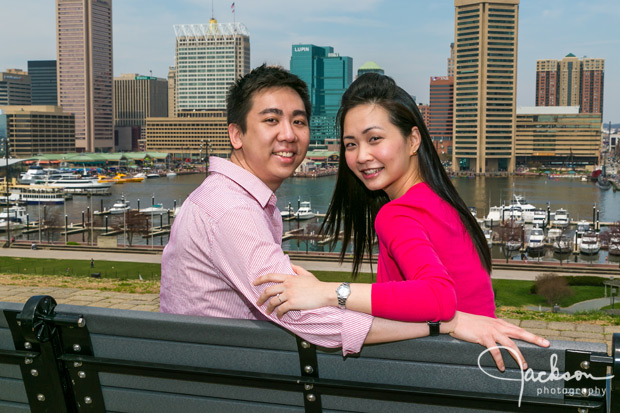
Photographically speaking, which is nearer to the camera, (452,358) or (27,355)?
(452,358)

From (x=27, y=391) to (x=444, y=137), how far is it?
135954 mm

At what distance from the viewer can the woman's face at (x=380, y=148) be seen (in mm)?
2441

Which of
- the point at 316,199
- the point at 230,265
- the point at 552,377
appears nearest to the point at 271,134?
the point at 230,265

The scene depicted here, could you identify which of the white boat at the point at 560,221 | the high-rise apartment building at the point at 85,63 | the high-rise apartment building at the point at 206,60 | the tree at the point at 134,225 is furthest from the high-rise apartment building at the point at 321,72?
the tree at the point at 134,225

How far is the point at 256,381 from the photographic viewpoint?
177cm

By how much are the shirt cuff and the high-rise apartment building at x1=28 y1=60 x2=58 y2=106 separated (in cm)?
19307

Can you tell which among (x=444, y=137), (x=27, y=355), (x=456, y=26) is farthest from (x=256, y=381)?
(x=444, y=137)

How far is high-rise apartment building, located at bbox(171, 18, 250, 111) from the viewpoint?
146250mm

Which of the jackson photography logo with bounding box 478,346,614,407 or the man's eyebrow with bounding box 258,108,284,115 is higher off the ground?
the man's eyebrow with bounding box 258,108,284,115

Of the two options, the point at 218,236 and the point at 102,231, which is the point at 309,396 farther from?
the point at 102,231

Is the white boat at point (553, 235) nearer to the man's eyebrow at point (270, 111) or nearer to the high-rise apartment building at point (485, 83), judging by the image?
the man's eyebrow at point (270, 111)

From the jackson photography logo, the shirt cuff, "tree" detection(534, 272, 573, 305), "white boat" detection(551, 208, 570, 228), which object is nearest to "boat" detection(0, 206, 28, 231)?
"white boat" detection(551, 208, 570, 228)

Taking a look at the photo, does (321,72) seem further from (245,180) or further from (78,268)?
(245,180)

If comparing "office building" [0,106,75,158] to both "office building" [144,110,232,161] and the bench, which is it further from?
the bench
